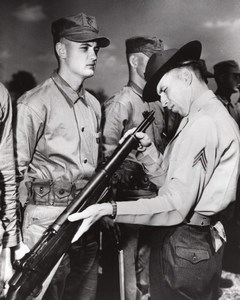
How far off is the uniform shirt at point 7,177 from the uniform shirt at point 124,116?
400mm

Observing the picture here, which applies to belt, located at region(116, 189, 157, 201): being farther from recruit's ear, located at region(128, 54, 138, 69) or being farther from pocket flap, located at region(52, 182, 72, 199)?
recruit's ear, located at region(128, 54, 138, 69)

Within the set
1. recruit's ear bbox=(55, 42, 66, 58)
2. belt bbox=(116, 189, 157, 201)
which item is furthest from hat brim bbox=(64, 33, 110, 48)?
belt bbox=(116, 189, 157, 201)

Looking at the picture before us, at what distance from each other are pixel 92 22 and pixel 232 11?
49 centimetres

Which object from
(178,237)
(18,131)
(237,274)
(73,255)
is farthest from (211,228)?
(237,274)

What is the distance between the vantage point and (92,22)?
1122 millimetres

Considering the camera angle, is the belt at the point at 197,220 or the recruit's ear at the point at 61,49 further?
the recruit's ear at the point at 61,49

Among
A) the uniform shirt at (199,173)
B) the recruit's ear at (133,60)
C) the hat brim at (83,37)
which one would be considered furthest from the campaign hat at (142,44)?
the uniform shirt at (199,173)

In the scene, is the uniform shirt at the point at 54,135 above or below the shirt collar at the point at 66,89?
below

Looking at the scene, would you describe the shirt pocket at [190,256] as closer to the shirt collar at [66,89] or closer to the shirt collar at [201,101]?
the shirt collar at [201,101]

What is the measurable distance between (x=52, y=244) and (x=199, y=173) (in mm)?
408

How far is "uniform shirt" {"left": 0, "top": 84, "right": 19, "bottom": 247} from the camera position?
852mm

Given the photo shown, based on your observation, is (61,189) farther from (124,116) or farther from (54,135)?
(124,116)

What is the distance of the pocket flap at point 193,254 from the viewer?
2.93ft

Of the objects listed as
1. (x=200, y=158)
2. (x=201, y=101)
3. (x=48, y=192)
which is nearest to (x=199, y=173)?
(x=200, y=158)
